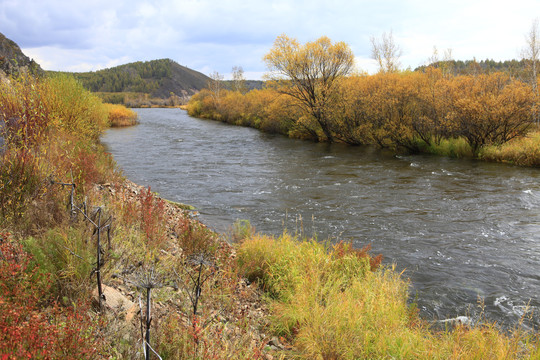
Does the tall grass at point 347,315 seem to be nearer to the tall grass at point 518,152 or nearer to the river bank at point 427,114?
the tall grass at point 518,152

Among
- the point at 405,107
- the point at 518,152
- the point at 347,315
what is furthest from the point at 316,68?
the point at 347,315

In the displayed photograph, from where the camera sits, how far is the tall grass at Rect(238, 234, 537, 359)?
4.00 metres

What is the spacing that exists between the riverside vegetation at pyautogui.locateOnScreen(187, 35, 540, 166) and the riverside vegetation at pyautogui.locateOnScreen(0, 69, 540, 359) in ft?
52.4

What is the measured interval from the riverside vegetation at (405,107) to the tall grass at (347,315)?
16.2 meters

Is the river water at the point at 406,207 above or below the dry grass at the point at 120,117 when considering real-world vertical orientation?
below

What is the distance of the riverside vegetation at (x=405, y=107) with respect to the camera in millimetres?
18016

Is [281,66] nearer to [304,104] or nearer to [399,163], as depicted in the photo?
[304,104]

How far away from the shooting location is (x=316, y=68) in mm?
28094

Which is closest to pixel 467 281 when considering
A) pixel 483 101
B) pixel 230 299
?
pixel 230 299

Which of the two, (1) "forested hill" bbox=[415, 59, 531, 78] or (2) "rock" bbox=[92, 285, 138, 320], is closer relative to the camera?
(2) "rock" bbox=[92, 285, 138, 320]

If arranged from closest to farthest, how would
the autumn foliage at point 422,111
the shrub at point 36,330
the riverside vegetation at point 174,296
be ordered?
1. the shrub at point 36,330
2. the riverside vegetation at point 174,296
3. the autumn foliage at point 422,111

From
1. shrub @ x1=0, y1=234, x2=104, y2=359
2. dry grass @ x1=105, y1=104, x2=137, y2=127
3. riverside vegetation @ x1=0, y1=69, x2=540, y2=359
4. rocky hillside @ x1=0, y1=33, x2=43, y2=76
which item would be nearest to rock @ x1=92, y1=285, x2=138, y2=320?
riverside vegetation @ x1=0, y1=69, x2=540, y2=359

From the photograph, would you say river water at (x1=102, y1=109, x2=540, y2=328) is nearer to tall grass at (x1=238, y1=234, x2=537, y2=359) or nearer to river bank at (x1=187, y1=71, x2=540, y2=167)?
tall grass at (x1=238, y1=234, x2=537, y2=359)

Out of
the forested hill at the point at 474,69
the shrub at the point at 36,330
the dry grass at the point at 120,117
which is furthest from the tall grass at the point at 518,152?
the dry grass at the point at 120,117
